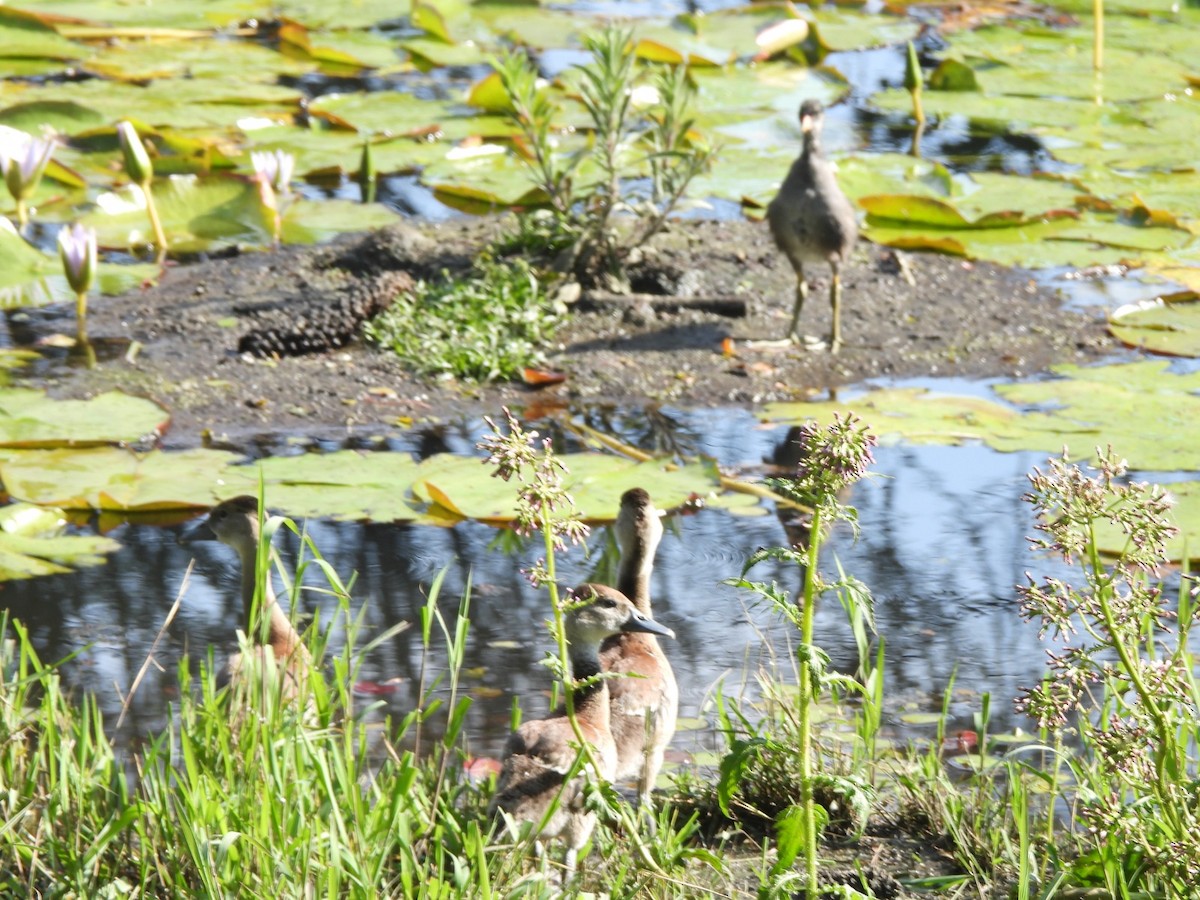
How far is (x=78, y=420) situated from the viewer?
19.4 ft

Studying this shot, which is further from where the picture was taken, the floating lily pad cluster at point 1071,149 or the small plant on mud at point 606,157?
the floating lily pad cluster at point 1071,149

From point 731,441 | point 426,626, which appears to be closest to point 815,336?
point 731,441

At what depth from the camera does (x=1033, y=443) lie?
19.8 ft

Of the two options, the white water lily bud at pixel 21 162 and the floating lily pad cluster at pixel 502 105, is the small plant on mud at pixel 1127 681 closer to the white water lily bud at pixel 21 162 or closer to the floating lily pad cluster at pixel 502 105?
the floating lily pad cluster at pixel 502 105

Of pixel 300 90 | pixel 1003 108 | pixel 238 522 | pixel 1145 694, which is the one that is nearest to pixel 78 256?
pixel 238 522

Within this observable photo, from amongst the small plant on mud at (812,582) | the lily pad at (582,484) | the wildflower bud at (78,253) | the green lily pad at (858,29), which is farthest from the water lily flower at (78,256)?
the green lily pad at (858,29)

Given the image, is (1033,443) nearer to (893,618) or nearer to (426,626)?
(893,618)

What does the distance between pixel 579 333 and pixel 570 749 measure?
4151mm

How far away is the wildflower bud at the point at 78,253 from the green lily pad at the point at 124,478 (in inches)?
53.4

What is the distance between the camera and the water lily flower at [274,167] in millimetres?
8398

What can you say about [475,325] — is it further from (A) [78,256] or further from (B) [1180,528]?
(B) [1180,528]

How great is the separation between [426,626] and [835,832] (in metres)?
1.19

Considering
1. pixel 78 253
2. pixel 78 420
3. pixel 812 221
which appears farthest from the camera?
pixel 812 221

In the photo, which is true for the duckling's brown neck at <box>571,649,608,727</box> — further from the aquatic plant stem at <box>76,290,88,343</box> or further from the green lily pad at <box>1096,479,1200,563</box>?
the aquatic plant stem at <box>76,290,88,343</box>
